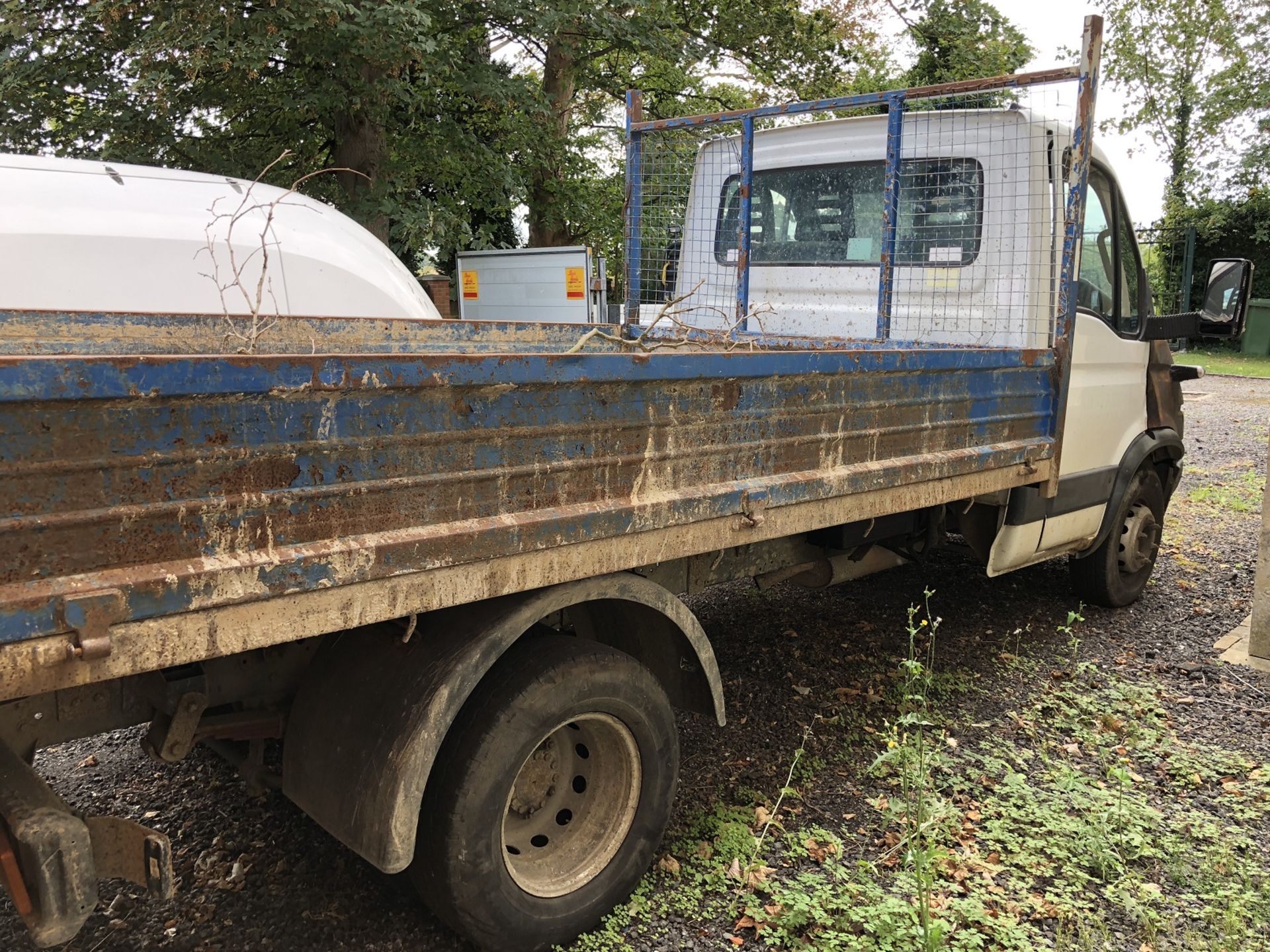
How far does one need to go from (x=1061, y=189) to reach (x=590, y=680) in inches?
120

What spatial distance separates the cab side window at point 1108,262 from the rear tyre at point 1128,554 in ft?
2.86

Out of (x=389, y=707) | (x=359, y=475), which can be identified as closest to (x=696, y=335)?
(x=389, y=707)

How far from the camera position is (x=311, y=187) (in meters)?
8.86

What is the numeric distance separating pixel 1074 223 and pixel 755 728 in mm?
2431

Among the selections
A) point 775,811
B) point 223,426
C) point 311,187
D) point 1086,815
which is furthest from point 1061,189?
point 311,187

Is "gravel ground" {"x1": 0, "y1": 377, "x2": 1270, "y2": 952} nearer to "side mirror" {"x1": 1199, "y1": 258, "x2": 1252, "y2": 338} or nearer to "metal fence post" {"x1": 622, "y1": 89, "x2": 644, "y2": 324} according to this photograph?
"side mirror" {"x1": 1199, "y1": 258, "x2": 1252, "y2": 338}

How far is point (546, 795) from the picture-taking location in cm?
261

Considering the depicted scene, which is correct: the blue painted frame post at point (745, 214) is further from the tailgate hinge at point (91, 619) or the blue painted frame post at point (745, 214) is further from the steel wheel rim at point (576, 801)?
the tailgate hinge at point (91, 619)

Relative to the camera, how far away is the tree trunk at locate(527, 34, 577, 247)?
34.7ft

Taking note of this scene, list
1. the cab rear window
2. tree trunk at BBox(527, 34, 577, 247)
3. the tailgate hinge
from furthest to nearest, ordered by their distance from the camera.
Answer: tree trunk at BBox(527, 34, 577, 247), the cab rear window, the tailgate hinge

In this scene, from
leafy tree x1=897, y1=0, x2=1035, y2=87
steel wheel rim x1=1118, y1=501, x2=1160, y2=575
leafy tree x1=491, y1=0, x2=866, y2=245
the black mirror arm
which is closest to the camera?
the black mirror arm

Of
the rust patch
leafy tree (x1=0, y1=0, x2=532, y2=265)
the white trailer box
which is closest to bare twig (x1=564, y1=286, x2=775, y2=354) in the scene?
the rust patch

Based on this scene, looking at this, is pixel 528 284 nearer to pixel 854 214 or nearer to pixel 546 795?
pixel 854 214

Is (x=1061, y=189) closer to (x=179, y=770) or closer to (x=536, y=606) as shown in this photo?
(x=536, y=606)
